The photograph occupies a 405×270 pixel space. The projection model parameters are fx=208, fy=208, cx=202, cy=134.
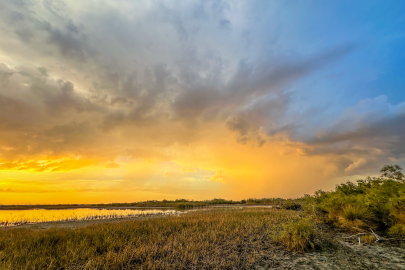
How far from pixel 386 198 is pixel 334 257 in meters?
6.91

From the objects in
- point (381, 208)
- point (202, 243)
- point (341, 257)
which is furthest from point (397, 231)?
point (202, 243)

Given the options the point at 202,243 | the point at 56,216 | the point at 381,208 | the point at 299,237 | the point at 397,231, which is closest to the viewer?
the point at 299,237

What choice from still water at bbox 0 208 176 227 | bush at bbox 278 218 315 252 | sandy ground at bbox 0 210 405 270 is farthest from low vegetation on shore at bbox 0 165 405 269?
still water at bbox 0 208 176 227

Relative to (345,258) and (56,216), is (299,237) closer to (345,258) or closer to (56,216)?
(345,258)

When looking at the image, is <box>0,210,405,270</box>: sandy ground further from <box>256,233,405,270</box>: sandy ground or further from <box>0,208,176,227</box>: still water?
<box>0,208,176,227</box>: still water

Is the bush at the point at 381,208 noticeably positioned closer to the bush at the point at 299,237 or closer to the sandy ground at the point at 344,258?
the sandy ground at the point at 344,258

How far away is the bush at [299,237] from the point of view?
31.3ft

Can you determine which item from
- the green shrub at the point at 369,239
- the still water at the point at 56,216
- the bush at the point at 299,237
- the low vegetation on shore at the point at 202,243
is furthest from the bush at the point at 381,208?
the still water at the point at 56,216

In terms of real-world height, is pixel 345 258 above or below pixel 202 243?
below

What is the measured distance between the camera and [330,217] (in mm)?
16656

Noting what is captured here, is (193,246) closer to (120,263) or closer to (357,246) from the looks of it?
(120,263)

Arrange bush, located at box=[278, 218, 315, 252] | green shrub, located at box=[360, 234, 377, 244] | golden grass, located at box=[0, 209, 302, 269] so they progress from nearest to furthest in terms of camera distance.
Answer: golden grass, located at box=[0, 209, 302, 269], bush, located at box=[278, 218, 315, 252], green shrub, located at box=[360, 234, 377, 244]

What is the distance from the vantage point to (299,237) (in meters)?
9.60

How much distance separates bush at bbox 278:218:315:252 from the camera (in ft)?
31.3
